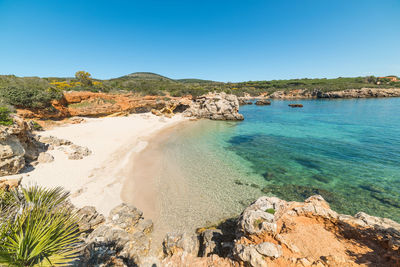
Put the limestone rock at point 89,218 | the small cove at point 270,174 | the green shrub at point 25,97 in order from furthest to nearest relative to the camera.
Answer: the green shrub at point 25,97 → the small cove at point 270,174 → the limestone rock at point 89,218

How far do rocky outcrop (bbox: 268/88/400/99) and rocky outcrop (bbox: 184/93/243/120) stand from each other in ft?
201

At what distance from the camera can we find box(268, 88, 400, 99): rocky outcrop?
202 ft

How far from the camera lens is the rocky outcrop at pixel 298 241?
393cm

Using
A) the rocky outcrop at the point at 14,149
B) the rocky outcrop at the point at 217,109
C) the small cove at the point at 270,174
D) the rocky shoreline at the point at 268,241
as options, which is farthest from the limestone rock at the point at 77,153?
the rocky outcrop at the point at 217,109

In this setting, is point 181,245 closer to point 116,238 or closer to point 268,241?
point 116,238

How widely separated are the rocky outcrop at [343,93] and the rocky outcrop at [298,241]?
87248 mm

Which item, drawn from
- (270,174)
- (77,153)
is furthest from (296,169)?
(77,153)

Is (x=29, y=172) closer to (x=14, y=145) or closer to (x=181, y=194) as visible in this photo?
(x=14, y=145)

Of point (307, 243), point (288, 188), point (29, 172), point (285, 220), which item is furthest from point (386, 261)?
point (29, 172)

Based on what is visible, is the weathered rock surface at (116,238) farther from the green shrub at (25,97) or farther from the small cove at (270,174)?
the green shrub at (25,97)

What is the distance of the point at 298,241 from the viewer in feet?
14.7

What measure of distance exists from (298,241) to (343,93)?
3554 inches

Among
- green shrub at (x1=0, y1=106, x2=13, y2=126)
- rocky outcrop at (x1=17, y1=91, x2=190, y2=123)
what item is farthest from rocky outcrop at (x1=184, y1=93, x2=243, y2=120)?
green shrub at (x1=0, y1=106, x2=13, y2=126)

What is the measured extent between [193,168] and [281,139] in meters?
13.3
